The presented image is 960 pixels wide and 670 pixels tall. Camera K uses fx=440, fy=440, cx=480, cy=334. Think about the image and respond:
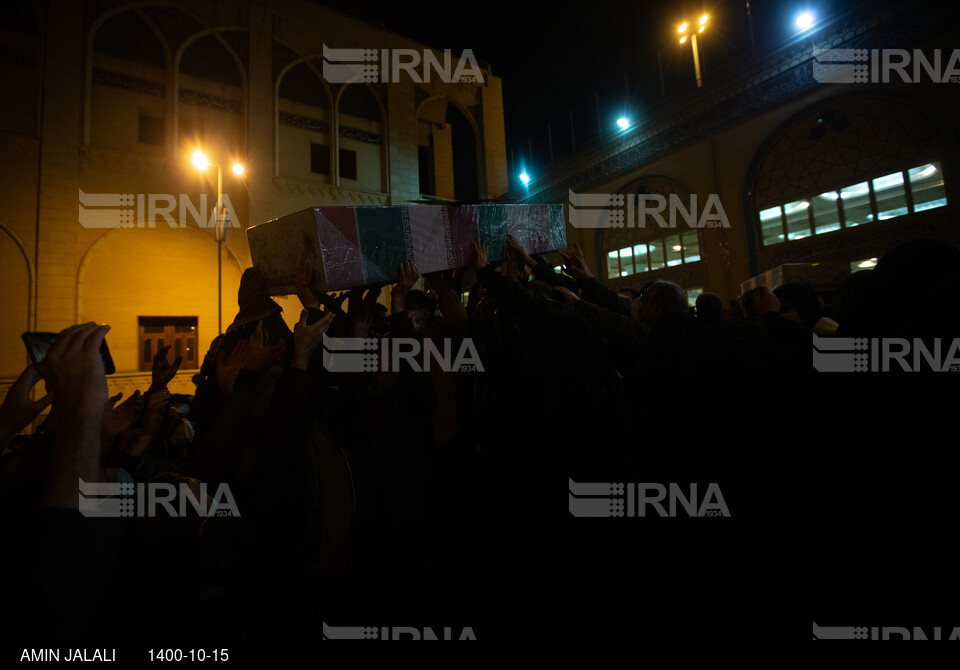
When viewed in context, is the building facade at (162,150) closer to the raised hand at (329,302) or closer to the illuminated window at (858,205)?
the raised hand at (329,302)

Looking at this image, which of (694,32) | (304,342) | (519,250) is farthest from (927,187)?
(304,342)

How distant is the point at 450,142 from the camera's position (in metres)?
18.8

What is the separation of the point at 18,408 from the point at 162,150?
13.3 meters

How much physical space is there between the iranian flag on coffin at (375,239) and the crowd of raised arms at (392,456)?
0.36 ft

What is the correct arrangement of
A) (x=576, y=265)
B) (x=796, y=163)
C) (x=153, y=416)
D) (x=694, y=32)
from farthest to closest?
(x=694, y=32) < (x=796, y=163) < (x=576, y=265) < (x=153, y=416)

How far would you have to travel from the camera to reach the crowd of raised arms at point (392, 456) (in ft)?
3.77

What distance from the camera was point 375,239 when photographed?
2.27 metres

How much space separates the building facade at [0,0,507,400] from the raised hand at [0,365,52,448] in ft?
26.7

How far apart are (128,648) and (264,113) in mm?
14772

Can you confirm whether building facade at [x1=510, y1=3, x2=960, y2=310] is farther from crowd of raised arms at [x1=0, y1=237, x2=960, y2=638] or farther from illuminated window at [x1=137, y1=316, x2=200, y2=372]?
illuminated window at [x1=137, y1=316, x2=200, y2=372]

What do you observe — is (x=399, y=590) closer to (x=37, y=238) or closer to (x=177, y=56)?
(x=37, y=238)

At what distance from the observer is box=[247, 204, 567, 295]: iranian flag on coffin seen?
2094 mm

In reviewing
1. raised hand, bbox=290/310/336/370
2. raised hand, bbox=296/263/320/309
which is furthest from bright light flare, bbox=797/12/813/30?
raised hand, bbox=290/310/336/370

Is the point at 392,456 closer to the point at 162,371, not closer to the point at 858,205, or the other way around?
the point at 162,371
